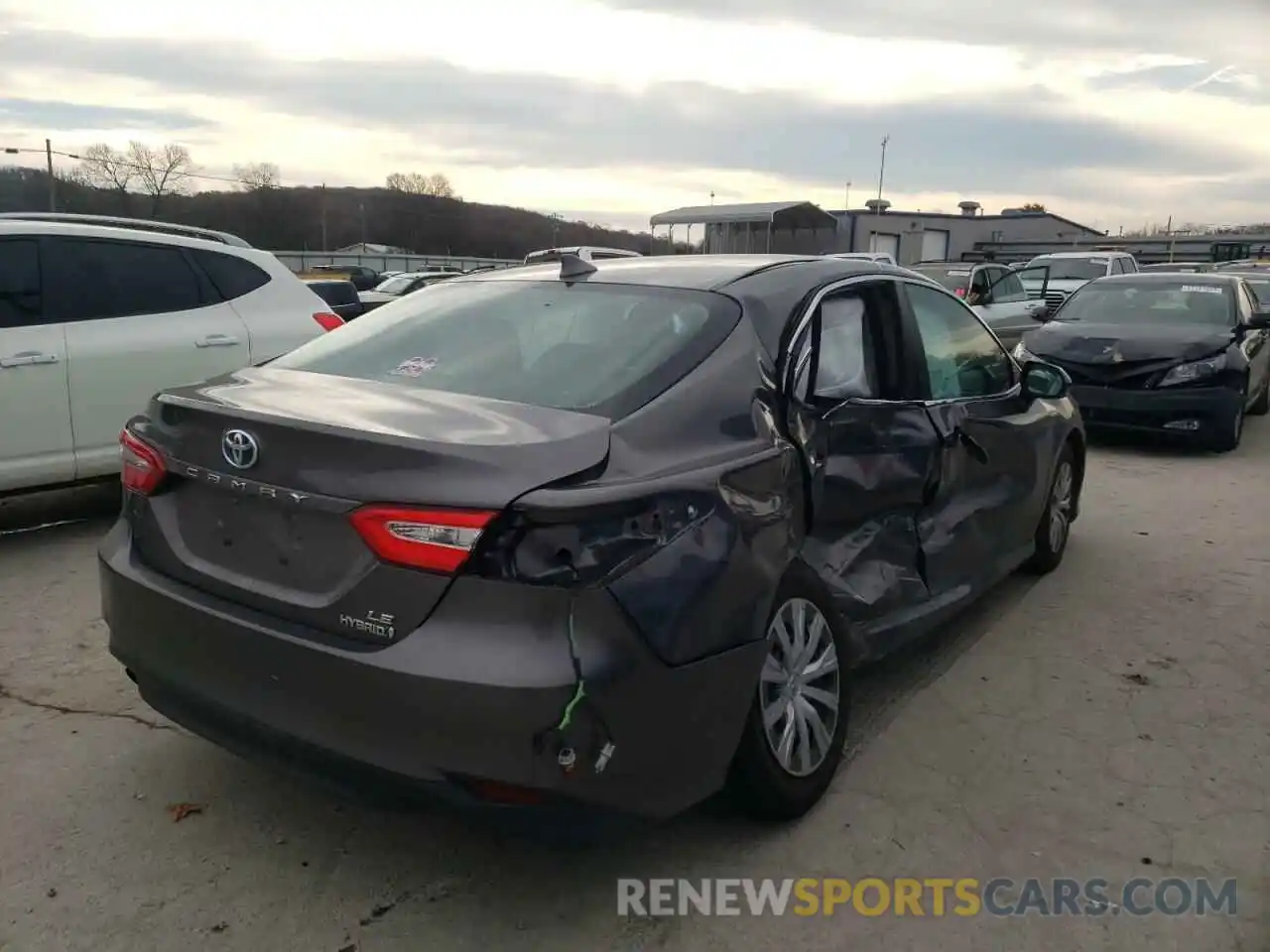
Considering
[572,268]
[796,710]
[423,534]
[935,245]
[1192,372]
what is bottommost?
[796,710]

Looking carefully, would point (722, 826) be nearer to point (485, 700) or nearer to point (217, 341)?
point (485, 700)

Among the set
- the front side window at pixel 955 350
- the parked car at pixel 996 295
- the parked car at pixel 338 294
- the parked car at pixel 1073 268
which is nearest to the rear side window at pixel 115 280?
the front side window at pixel 955 350

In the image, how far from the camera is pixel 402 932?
2.45 metres

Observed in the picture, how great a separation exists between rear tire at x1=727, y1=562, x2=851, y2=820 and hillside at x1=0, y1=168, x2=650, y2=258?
66.0m

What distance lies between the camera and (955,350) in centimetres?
418

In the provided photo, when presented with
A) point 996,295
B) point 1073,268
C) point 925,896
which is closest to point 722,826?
point 925,896

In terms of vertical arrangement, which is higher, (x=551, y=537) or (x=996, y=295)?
(x=996, y=295)

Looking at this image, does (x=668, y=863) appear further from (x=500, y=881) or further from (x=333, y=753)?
(x=333, y=753)

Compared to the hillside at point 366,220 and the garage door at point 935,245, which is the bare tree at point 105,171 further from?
the garage door at point 935,245

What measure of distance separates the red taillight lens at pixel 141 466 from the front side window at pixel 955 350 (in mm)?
2630

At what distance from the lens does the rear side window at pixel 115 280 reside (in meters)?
5.36

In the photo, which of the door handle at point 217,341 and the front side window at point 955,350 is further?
the door handle at point 217,341

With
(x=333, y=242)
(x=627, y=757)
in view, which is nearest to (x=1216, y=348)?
(x=627, y=757)

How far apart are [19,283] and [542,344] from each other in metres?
3.70
